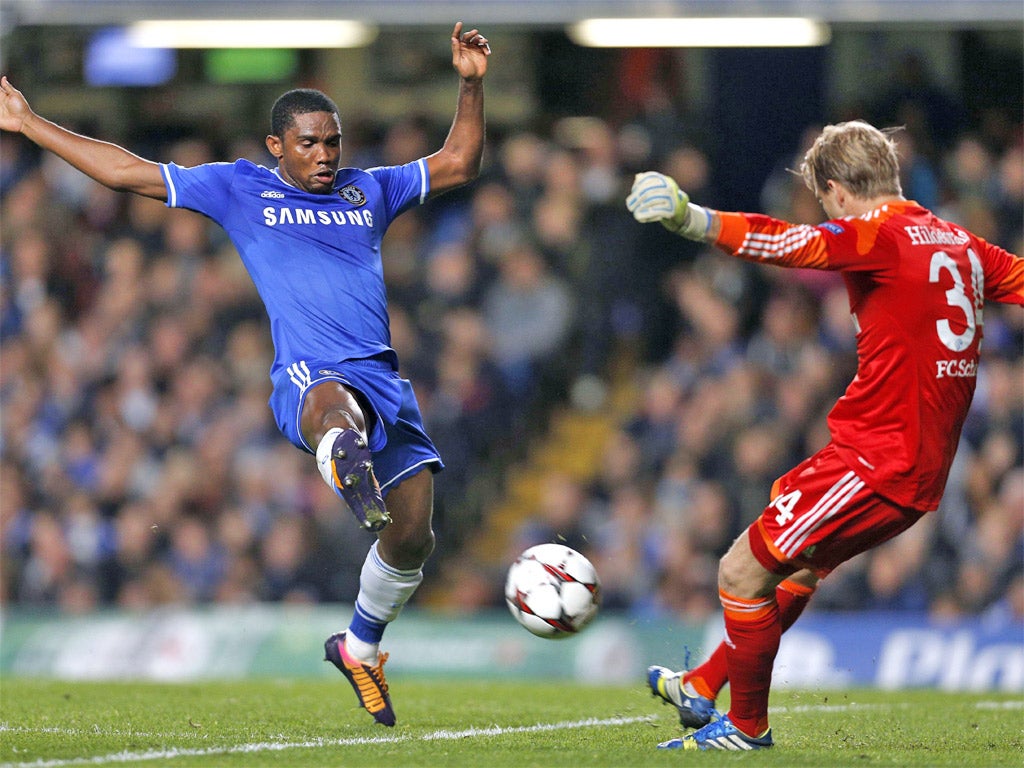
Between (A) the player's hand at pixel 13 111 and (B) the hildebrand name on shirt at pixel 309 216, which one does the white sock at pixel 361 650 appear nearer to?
(B) the hildebrand name on shirt at pixel 309 216

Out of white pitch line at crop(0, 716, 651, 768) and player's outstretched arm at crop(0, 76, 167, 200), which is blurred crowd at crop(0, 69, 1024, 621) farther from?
player's outstretched arm at crop(0, 76, 167, 200)

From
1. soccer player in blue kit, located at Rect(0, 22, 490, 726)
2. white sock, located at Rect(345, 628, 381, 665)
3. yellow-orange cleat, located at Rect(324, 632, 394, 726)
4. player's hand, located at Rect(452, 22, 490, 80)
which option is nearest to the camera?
soccer player in blue kit, located at Rect(0, 22, 490, 726)

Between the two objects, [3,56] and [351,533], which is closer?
[351,533]

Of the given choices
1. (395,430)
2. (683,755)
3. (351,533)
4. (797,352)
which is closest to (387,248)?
(351,533)

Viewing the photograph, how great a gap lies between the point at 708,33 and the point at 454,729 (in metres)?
9.53

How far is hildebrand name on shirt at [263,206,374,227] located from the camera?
6.52 meters

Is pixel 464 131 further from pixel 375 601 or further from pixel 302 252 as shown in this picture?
pixel 375 601

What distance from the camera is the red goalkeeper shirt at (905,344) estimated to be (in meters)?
5.40

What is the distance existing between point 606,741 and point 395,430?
59.4 inches

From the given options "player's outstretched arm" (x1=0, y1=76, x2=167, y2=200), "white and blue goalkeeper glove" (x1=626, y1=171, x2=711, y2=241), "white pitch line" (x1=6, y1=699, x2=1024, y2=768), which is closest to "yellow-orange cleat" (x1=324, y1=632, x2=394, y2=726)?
"white pitch line" (x1=6, y1=699, x2=1024, y2=768)

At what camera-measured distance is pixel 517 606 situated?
20.4 feet

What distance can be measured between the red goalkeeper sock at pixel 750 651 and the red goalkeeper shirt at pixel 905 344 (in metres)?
0.63

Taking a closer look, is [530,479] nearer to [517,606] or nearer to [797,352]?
[797,352]

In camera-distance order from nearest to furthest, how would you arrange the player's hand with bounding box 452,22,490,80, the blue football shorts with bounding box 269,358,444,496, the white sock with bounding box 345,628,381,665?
the blue football shorts with bounding box 269,358,444,496, the white sock with bounding box 345,628,381,665, the player's hand with bounding box 452,22,490,80
